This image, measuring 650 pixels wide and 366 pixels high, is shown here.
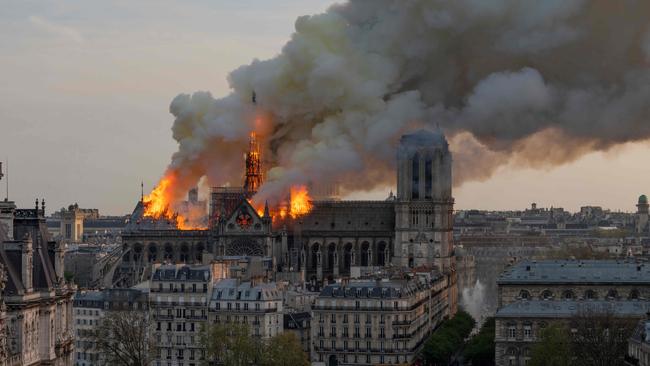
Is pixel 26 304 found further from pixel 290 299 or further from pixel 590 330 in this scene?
pixel 290 299

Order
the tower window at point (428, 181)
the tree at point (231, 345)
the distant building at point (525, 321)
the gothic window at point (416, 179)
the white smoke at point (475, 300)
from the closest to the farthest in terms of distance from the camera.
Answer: the tree at point (231, 345) → the distant building at point (525, 321) → the gothic window at point (416, 179) → the tower window at point (428, 181) → the white smoke at point (475, 300)

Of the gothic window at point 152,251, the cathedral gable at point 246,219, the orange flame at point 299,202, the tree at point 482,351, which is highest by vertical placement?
the orange flame at point 299,202

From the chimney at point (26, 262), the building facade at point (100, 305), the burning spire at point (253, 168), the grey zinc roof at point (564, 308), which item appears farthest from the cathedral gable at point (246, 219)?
the chimney at point (26, 262)

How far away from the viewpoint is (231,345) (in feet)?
263

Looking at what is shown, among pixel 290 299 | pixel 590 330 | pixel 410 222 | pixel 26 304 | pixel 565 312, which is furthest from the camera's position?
pixel 410 222

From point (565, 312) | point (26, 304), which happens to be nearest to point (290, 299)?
point (565, 312)

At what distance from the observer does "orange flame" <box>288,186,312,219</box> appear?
131625mm

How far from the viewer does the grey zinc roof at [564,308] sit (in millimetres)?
85438

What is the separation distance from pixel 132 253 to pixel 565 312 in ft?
177

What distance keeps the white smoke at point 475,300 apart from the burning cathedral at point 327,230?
14.4 ft

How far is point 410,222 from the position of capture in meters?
133

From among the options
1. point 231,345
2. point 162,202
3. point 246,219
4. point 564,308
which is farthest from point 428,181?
point 231,345

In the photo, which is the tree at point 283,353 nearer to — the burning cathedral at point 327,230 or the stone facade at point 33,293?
the stone facade at point 33,293

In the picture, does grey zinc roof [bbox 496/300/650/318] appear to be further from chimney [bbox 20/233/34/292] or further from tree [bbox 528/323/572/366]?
chimney [bbox 20/233/34/292]
